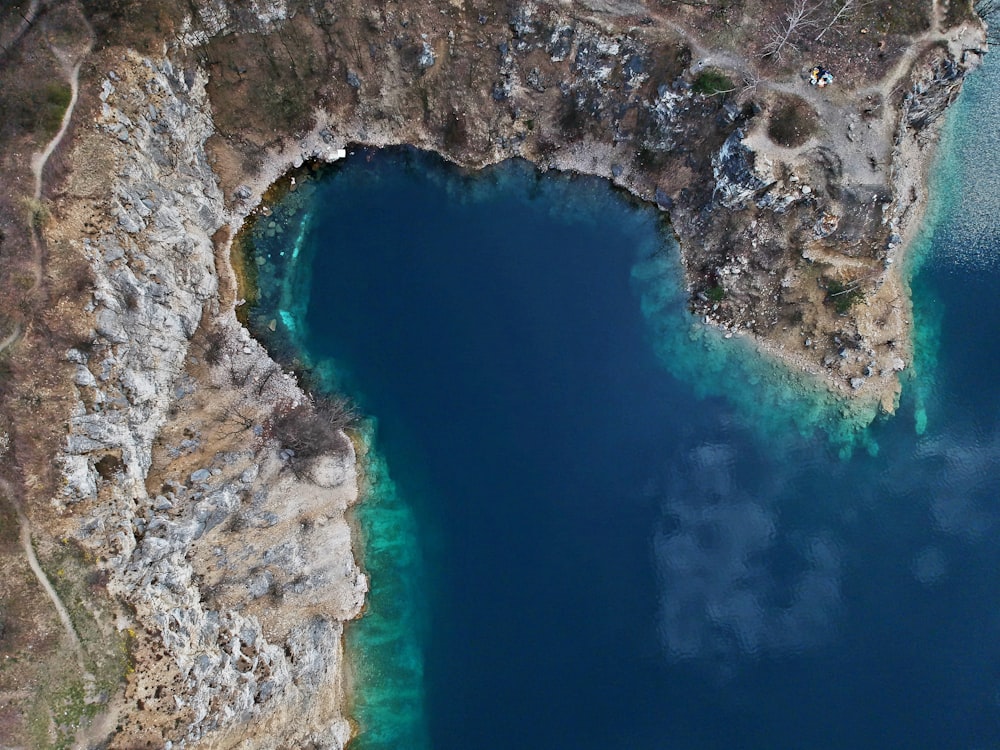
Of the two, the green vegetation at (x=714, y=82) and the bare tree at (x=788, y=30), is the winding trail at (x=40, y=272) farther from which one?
the bare tree at (x=788, y=30)

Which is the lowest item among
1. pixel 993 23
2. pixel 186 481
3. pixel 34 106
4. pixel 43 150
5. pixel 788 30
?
pixel 186 481

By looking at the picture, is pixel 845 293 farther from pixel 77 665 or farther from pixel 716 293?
pixel 77 665

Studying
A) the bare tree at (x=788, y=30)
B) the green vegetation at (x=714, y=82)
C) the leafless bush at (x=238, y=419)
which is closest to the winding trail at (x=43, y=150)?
the leafless bush at (x=238, y=419)

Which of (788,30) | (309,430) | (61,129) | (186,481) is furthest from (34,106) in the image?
(788,30)

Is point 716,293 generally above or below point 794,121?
below

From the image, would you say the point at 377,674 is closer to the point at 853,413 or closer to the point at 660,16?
the point at 853,413

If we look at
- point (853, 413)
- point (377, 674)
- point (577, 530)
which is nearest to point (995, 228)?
point (853, 413)

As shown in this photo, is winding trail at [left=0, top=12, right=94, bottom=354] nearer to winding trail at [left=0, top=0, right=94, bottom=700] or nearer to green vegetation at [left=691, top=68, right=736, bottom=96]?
winding trail at [left=0, top=0, right=94, bottom=700]
